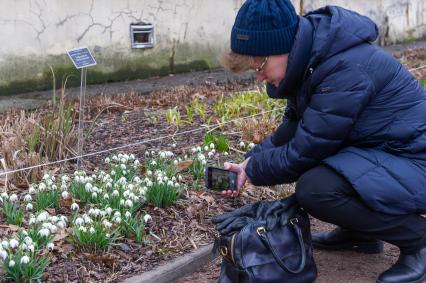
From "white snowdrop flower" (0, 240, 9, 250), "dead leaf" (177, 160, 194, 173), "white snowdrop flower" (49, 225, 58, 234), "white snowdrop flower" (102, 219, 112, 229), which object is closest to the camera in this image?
"white snowdrop flower" (0, 240, 9, 250)

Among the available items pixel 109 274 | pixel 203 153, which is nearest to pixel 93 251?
pixel 109 274

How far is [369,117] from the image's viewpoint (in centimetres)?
310

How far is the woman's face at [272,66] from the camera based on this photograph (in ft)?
10.2

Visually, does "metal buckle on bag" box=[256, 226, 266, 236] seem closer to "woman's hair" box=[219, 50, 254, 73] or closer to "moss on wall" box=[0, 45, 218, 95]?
"woman's hair" box=[219, 50, 254, 73]

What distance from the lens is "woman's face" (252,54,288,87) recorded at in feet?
10.2

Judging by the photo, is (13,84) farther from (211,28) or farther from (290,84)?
(290,84)

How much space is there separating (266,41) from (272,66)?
0.14m

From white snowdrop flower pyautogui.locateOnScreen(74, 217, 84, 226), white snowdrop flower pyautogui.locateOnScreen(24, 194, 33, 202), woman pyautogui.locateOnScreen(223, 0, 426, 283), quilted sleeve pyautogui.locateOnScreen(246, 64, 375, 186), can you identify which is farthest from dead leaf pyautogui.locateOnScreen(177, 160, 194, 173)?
quilted sleeve pyautogui.locateOnScreen(246, 64, 375, 186)

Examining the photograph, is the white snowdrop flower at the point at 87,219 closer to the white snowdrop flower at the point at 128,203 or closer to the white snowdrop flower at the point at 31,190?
the white snowdrop flower at the point at 128,203

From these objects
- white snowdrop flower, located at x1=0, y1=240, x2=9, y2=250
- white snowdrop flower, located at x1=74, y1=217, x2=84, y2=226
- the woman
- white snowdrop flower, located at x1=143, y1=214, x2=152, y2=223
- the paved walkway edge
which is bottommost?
the paved walkway edge

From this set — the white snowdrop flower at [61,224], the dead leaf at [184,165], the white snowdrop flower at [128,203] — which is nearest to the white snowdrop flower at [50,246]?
the white snowdrop flower at [61,224]

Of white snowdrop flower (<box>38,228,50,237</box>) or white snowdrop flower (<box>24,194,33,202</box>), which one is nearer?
white snowdrop flower (<box>38,228,50,237</box>)

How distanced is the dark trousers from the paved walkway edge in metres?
0.69

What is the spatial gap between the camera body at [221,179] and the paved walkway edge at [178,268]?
36 cm
